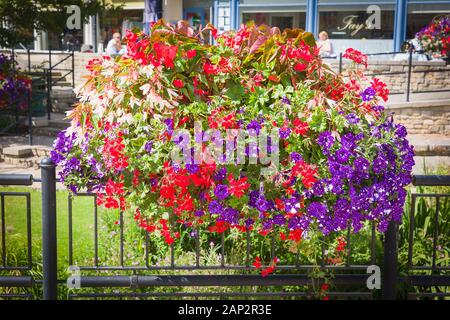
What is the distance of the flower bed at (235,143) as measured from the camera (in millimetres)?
2992

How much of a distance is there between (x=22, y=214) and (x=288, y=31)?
160 inches

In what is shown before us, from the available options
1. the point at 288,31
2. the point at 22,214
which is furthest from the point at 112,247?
the point at 22,214

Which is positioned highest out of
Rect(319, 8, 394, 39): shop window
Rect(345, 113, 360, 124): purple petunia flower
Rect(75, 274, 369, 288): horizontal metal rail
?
Rect(319, 8, 394, 39): shop window

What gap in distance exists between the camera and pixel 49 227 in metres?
3.39

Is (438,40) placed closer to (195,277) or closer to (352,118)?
(352,118)

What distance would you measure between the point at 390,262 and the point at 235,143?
47.0 inches

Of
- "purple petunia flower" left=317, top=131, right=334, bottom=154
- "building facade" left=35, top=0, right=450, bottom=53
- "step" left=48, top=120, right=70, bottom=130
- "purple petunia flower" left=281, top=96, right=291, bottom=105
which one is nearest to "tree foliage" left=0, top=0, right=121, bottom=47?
"step" left=48, top=120, right=70, bottom=130

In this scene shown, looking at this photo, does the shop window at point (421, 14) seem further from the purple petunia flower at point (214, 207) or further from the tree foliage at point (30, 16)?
the purple petunia flower at point (214, 207)

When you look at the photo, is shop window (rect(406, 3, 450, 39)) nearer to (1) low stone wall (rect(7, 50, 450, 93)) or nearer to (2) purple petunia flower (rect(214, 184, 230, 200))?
(1) low stone wall (rect(7, 50, 450, 93))

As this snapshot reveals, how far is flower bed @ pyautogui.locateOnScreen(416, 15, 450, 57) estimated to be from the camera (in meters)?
13.8

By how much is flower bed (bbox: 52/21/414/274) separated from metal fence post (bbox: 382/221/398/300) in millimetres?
278

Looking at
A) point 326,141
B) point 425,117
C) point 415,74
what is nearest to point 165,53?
point 326,141

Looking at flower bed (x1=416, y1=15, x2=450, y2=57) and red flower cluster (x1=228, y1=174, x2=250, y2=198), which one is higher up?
flower bed (x1=416, y1=15, x2=450, y2=57)
